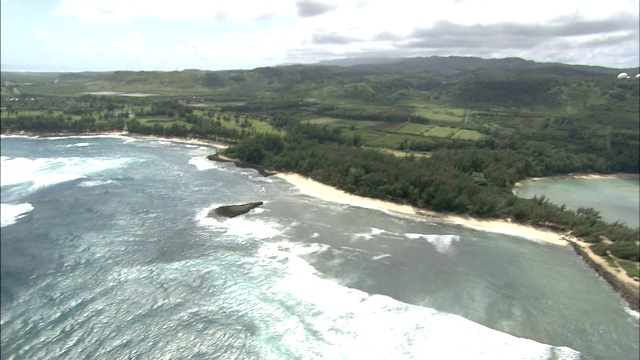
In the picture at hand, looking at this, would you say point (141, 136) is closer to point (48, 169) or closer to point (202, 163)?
point (48, 169)

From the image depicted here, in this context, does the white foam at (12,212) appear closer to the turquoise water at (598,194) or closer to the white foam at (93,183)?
the white foam at (93,183)

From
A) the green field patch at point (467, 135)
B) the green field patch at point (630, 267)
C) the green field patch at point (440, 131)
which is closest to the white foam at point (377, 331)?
the green field patch at point (630, 267)

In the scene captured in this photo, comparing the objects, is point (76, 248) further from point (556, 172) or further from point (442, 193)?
point (556, 172)

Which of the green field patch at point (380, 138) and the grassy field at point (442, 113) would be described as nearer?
the green field patch at point (380, 138)

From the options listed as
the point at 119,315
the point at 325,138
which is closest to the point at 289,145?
the point at 325,138

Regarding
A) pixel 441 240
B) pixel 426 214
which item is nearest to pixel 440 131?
pixel 426 214

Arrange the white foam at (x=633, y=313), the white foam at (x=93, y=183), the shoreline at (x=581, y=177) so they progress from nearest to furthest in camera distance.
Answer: the white foam at (x=633, y=313), the white foam at (x=93, y=183), the shoreline at (x=581, y=177)

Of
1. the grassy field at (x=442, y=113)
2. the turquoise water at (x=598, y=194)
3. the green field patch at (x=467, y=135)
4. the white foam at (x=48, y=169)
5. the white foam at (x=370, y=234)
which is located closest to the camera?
the white foam at (x=370, y=234)
